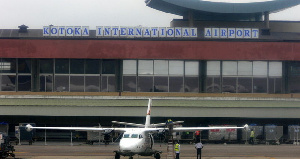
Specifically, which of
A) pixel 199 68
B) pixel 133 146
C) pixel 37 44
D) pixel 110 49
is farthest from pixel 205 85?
pixel 133 146

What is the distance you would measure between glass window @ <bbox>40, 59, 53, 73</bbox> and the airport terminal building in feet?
0.52

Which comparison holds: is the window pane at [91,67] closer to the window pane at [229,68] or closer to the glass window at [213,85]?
the glass window at [213,85]

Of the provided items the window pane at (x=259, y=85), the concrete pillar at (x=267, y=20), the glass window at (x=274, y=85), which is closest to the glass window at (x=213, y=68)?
the window pane at (x=259, y=85)

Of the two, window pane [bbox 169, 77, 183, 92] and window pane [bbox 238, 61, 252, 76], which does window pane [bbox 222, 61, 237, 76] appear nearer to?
window pane [bbox 238, 61, 252, 76]

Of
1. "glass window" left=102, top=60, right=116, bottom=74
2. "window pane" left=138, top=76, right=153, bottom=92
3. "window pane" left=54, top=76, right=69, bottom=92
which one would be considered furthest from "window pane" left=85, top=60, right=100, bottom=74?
"window pane" left=138, top=76, right=153, bottom=92

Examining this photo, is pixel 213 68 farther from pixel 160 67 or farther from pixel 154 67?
pixel 154 67

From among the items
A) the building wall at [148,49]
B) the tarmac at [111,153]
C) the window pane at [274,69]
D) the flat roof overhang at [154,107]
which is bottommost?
the tarmac at [111,153]

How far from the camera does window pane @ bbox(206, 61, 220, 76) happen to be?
293ft

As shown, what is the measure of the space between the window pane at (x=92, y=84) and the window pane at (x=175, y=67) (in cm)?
1162

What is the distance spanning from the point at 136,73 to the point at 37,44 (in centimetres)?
1614

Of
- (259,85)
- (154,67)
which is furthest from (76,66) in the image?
(259,85)

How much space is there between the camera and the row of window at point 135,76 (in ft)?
288

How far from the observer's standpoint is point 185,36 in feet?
297

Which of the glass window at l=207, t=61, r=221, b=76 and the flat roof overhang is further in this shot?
the glass window at l=207, t=61, r=221, b=76
